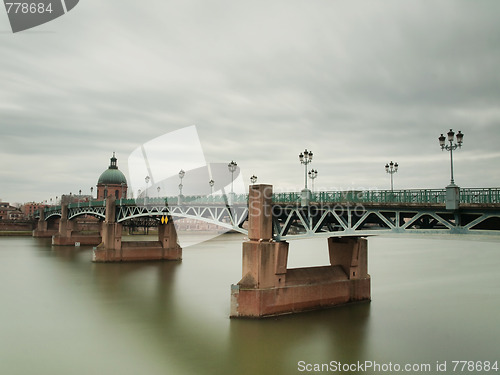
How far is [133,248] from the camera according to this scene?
51875mm

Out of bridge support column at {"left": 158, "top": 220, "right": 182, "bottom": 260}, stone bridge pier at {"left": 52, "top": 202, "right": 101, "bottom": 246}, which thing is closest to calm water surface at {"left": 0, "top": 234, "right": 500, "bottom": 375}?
bridge support column at {"left": 158, "top": 220, "right": 182, "bottom": 260}

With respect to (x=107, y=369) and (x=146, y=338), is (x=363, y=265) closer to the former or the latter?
(x=146, y=338)

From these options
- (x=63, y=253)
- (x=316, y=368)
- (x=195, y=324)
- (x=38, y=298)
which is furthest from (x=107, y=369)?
(x=63, y=253)

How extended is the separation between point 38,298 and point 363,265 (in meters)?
23.3

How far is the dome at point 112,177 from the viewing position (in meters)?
119

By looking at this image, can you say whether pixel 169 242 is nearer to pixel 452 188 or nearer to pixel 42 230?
pixel 452 188

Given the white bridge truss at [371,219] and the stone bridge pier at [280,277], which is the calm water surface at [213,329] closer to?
the stone bridge pier at [280,277]

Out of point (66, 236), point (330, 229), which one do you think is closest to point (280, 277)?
point (330, 229)

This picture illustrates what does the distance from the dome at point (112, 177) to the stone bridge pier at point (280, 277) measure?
333 feet

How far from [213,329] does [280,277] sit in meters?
4.78

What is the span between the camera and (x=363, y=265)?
27.3 m

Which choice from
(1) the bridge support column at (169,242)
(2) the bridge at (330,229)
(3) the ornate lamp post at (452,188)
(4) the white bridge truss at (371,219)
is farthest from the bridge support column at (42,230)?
(3) the ornate lamp post at (452,188)

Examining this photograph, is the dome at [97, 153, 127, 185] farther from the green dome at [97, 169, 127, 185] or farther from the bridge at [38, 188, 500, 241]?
the bridge at [38, 188, 500, 241]

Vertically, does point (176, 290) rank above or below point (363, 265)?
below
